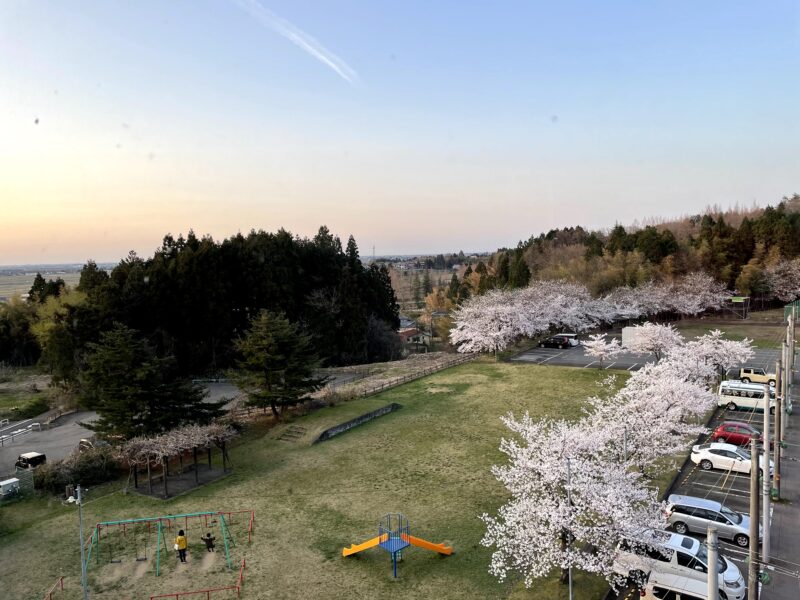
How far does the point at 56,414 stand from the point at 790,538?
3843 centimetres

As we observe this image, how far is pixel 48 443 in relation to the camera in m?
27.7

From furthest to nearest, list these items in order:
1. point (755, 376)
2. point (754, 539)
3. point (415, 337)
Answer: point (415, 337) → point (755, 376) → point (754, 539)

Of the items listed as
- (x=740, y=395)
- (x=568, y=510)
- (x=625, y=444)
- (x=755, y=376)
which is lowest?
(x=740, y=395)

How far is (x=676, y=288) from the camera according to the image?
5769 centimetres

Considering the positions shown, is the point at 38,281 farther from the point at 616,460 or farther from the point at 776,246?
the point at 776,246

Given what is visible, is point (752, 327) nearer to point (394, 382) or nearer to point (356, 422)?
point (394, 382)

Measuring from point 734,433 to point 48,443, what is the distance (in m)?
33.4

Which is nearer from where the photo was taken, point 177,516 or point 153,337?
point 177,516

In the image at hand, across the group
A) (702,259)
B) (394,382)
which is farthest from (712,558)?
(702,259)

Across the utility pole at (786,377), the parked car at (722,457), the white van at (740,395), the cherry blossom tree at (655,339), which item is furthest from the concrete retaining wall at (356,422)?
the utility pole at (786,377)

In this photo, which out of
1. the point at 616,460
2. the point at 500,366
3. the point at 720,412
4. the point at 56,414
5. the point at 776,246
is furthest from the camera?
the point at 776,246

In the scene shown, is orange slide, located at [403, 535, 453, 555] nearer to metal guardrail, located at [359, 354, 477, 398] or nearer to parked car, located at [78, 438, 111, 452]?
parked car, located at [78, 438, 111, 452]

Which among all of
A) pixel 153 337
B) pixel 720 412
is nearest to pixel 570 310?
pixel 720 412

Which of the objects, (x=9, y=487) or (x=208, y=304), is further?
(x=208, y=304)
